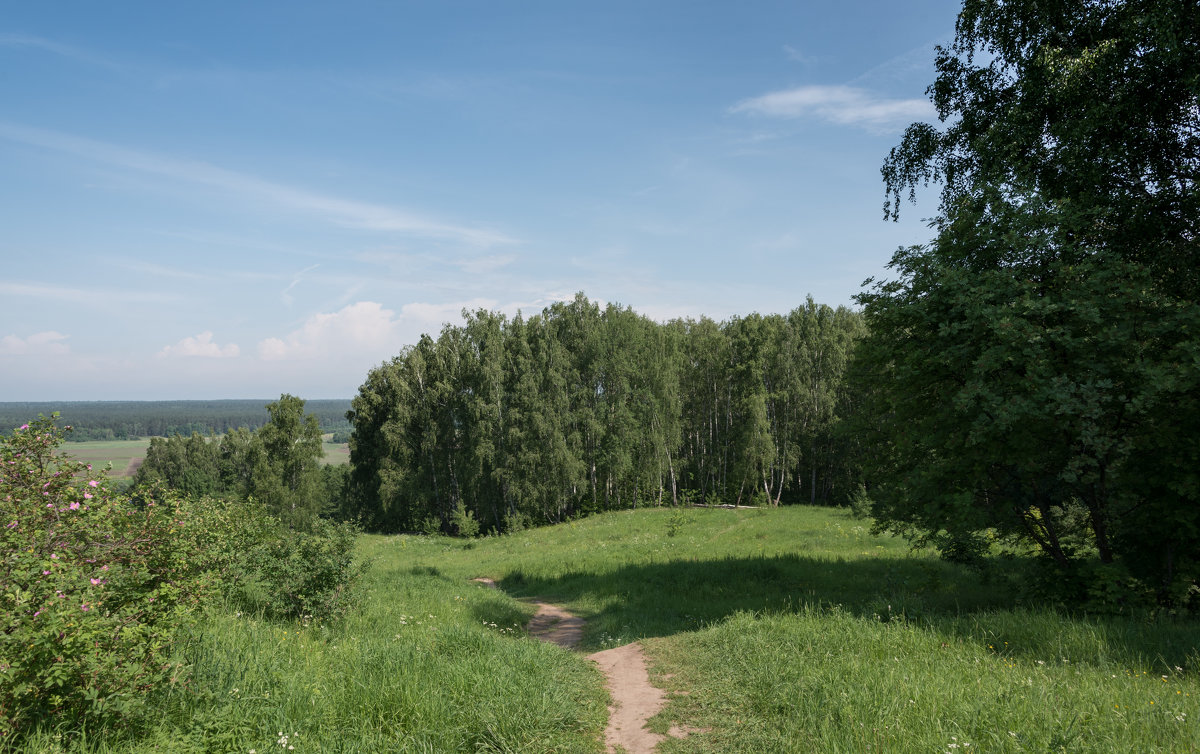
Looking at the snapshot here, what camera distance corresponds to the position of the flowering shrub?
13.9 ft

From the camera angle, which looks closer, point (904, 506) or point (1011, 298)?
point (1011, 298)

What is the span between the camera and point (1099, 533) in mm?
9781

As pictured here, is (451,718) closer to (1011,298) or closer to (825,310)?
(1011,298)

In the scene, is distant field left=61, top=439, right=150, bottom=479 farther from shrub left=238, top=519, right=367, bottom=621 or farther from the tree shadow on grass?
the tree shadow on grass

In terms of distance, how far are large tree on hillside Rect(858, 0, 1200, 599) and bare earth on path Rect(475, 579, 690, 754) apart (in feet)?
19.3

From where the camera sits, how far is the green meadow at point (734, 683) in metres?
5.07

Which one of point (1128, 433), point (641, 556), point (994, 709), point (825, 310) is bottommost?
point (641, 556)

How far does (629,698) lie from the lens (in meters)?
7.34

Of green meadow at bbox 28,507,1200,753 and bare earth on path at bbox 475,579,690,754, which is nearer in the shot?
green meadow at bbox 28,507,1200,753

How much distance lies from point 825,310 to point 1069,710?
45.2m

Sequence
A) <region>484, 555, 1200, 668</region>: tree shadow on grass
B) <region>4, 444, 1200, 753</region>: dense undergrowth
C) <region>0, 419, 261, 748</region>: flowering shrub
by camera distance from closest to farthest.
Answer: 1. <region>0, 419, 261, 748</region>: flowering shrub
2. <region>4, 444, 1200, 753</region>: dense undergrowth
3. <region>484, 555, 1200, 668</region>: tree shadow on grass

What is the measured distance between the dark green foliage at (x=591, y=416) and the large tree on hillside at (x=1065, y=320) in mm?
30285

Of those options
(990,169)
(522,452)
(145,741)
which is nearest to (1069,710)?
(145,741)

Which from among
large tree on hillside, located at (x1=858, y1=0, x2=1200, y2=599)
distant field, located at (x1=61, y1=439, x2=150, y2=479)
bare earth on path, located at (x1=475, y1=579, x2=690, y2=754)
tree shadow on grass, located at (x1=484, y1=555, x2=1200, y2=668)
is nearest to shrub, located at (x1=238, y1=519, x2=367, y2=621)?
distant field, located at (x1=61, y1=439, x2=150, y2=479)
